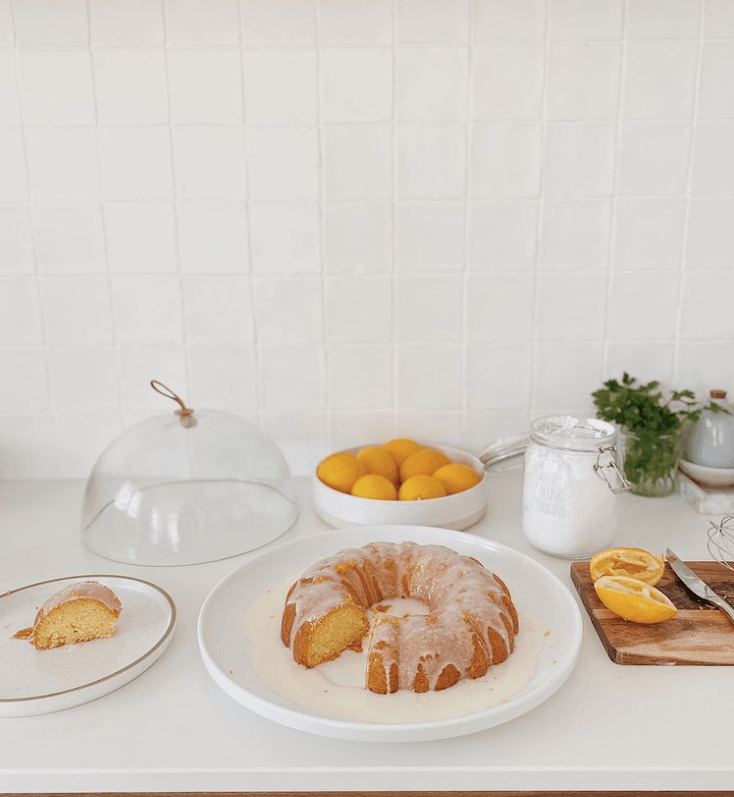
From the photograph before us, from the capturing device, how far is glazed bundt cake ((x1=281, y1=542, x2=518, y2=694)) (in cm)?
78

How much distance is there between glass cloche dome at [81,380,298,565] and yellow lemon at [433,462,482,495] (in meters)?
0.24

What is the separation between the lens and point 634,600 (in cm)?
87

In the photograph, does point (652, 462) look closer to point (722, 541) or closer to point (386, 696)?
point (722, 541)

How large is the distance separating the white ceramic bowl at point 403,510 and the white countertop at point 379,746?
0.32 metres

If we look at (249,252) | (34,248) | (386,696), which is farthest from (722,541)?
(34,248)

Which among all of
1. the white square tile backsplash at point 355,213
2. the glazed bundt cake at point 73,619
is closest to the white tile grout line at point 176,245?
the white square tile backsplash at point 355,213

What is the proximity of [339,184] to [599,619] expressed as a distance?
0.77 m

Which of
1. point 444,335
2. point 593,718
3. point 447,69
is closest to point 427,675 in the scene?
point 593,718

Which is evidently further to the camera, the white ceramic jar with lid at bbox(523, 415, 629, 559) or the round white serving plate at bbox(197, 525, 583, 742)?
the white ceramic jar with lid at bbox(523, 415, 629, 559)

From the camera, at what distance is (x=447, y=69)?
1.23m

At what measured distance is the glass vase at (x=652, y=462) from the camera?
1.25 m

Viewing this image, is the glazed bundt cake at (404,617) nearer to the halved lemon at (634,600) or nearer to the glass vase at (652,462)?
the halved lemon at (634,600)

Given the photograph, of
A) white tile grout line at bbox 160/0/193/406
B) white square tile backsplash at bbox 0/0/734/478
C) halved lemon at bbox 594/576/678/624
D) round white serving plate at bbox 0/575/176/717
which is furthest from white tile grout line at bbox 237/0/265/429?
halved lemon at bbox 594/576/678/624

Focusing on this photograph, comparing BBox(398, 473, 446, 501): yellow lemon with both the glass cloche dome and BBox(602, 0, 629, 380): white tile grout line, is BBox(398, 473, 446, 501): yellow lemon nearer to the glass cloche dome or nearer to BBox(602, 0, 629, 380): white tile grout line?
the glass cloche dome
